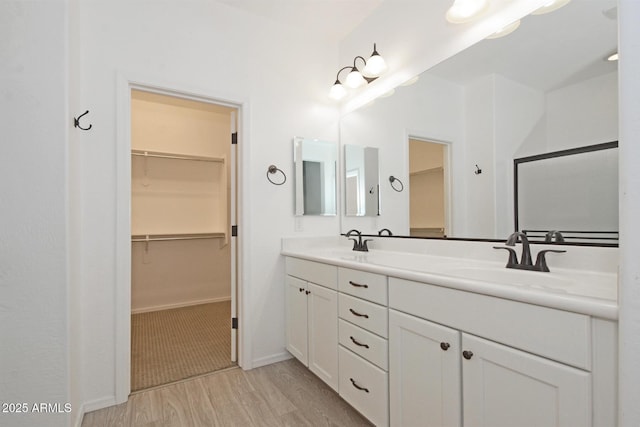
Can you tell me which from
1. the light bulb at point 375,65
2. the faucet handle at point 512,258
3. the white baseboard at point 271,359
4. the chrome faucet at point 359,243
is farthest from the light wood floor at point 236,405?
the light bulb at point 375,65

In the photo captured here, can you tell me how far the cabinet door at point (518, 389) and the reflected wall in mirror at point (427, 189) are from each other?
950 mm

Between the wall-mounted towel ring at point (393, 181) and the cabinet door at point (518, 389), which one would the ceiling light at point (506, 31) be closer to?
the wall-mounted towel ring at point (393, 181)

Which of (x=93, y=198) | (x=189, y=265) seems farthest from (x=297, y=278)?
(x=189, y=265)

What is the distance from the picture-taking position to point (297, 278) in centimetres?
224

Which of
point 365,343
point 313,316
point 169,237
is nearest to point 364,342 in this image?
point 365,343

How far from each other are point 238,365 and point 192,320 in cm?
131

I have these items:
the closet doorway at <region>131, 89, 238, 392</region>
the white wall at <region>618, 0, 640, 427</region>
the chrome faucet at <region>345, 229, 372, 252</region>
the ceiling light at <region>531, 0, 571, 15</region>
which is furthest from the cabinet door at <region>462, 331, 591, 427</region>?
the closet doorway at <region>131, 89, 238, 392</region>

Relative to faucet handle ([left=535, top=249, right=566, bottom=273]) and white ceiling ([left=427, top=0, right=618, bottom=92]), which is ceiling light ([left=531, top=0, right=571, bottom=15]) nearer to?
white ceiling ([left=427, top=0, right=618, bottom=92])

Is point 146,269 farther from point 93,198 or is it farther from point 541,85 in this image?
point 541,85

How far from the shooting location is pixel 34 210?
1369 mm

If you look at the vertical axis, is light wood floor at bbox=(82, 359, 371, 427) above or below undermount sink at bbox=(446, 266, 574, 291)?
below

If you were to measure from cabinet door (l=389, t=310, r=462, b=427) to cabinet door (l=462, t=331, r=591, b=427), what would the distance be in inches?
1.8

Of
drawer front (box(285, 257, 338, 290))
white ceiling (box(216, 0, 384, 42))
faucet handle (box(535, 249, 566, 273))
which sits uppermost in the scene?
white ceiling (box(216, 0, 384, 42))

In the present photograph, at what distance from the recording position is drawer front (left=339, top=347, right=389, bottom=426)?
4.66 feet
